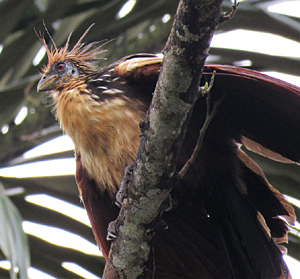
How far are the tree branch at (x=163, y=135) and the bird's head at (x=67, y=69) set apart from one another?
3.31 ft

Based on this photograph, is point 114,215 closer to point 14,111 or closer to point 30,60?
point 14,111

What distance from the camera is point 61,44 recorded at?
10.8 feet

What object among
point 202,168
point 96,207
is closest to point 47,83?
point 96,207

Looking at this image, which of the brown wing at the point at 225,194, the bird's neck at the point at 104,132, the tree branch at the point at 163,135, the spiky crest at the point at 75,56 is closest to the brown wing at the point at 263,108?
the brown wing at the point at 225,194

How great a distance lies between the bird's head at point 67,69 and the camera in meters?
2.76

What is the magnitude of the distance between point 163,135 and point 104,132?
2.24 feet

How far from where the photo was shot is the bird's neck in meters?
2.31

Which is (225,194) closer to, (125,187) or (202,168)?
(202,168)

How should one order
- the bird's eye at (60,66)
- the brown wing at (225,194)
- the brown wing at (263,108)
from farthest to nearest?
1. the bird's eye at (60,66)
2. the brown wing at (225,194)
3. the brown wing at (263,108)

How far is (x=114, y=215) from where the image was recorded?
2637 mm

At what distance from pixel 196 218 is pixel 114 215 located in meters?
0.49

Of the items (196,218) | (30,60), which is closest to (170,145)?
(196,218)

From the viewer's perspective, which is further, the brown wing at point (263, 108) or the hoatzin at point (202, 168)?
the hoatzin at point (202, 168)

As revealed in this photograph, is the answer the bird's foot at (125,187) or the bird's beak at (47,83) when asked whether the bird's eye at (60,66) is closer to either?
the bird's beak at (47,83)
